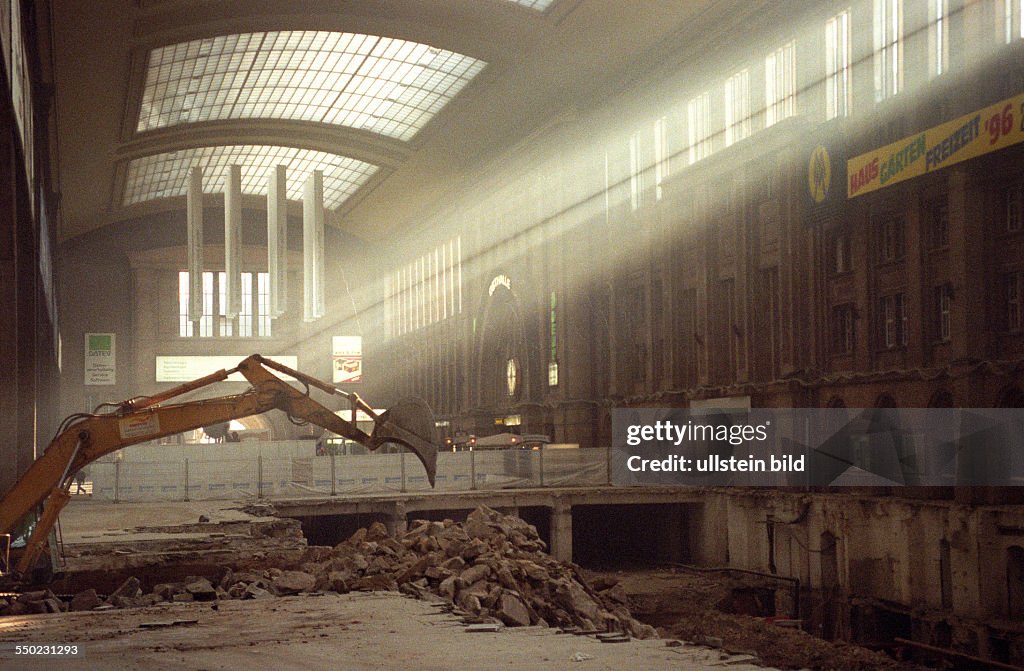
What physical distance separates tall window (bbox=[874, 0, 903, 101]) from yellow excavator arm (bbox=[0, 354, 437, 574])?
20.8 m

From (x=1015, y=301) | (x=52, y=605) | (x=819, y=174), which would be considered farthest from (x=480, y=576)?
(x=819, y=174)

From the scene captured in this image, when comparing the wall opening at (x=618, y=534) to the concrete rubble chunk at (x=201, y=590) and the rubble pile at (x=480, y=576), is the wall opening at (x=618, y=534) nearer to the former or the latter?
the rubble pile at (x=480, y=576)

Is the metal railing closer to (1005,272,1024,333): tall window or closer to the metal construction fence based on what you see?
the metal construction fence

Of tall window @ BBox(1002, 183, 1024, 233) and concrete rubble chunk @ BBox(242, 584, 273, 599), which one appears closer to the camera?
concrete rubble chunk @ BBox(242, 584, 273, 599)

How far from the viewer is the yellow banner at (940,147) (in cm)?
2786

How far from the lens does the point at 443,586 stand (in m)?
16.8

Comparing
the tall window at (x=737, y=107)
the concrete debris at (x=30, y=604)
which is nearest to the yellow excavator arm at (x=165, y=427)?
the concrete debris at (x=30, y=604)

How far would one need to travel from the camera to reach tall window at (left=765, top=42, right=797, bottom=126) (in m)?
38.2

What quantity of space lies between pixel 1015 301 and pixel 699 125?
17.4 meters

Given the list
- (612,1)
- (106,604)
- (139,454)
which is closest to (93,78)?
(139,454)

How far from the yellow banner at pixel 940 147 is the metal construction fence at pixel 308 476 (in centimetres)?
1516

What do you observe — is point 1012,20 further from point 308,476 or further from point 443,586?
point 308,476

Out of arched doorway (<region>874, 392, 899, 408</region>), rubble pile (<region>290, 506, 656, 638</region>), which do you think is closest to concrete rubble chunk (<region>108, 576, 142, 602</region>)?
rubble pile (<region>290, 506, 656, 638</region>)

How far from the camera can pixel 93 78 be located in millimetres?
49562
